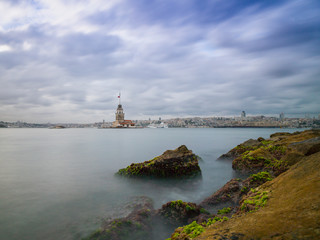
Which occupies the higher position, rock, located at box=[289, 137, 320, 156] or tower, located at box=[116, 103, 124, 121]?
tower, located at box=[116, 103, 124, 121]

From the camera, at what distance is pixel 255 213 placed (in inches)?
141

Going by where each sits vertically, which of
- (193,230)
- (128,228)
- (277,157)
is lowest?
(128,228)

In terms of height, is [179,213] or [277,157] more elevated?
[277,157]

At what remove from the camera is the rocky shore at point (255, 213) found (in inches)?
104

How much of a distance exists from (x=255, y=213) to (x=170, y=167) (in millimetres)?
9055

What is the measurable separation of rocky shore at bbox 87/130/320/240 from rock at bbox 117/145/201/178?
11.9ft

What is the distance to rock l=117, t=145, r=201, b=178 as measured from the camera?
1243cm

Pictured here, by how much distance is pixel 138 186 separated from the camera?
11242 mm

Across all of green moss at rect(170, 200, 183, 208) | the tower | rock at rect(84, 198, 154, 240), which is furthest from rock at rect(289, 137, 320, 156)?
the tower

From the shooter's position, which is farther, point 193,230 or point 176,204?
point 176,204

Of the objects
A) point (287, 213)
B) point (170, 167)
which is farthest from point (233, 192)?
point (287, 213)

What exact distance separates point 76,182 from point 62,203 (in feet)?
13.0

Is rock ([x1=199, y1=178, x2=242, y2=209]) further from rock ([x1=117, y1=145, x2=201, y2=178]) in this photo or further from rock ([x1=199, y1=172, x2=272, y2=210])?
rock ([x1=117, y1=145, x2=201, y2=178])

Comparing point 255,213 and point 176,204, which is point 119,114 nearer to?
point 176,204
